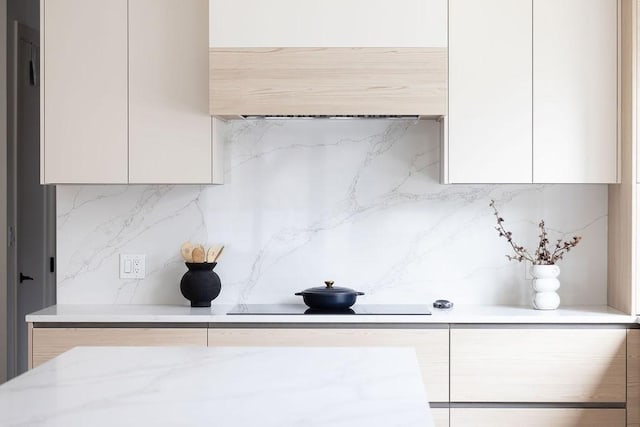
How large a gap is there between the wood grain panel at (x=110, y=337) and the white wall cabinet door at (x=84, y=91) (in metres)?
0.64

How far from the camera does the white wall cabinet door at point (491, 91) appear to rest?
360 cm

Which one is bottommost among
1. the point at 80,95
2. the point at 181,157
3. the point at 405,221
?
the point at 405,221

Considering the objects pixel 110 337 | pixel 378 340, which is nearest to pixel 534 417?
pixel 378 340

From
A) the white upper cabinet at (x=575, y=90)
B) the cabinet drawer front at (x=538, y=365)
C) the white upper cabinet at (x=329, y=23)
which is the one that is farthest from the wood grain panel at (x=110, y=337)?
the white upper cabinet at (x=575, y=90)

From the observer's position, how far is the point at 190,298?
3785 millimetres

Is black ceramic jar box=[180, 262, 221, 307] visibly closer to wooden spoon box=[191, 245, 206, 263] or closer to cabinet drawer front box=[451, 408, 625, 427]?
wooden spoon box=[191, 245, 206, 263]

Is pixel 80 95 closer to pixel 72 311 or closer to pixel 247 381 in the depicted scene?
pixel 72 311

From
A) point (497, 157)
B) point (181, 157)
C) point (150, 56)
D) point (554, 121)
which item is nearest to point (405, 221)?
point (497, 157)

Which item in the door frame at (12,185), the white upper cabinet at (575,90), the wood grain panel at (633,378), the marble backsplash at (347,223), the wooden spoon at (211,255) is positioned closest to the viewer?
the wood grain panel at (633,378)

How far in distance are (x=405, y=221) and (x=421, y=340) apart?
674mm

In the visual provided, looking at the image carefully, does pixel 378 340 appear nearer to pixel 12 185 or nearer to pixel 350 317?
pixel 350 317

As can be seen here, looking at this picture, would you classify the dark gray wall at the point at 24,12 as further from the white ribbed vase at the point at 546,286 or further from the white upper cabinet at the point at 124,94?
the white ribbed vase at the point at 546,286

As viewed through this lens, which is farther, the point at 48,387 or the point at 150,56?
the point at 150,56

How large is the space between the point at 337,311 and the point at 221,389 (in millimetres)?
1710
